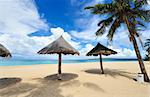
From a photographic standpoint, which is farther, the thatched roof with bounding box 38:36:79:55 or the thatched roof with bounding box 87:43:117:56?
the thatched roof with bounding box 87:43:117:56

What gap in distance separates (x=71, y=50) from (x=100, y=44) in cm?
373

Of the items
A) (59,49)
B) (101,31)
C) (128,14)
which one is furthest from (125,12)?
(59,49)

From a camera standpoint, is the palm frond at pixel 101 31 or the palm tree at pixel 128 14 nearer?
the palm tree at pixel 128 14

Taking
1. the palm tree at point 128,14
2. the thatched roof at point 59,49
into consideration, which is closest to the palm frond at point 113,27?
the palm tree at point 128,14

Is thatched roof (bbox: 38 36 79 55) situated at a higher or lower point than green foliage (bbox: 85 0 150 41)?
lower

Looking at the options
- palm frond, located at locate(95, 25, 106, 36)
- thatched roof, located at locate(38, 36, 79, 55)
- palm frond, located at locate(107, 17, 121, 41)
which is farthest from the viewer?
palm frond, located at locate(95, 25, 106, 36)

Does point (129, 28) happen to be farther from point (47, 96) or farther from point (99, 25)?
point (47, 96)

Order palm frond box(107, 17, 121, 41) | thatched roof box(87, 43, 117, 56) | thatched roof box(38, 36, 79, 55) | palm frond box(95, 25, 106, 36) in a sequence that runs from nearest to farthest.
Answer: thatched roof box(38, 36, 79, 55) < palm frond box(107, 17, 121, 41) < thatched roof box(87, 43, 117, 56) < palm frond box(95, 25, 106, 36)

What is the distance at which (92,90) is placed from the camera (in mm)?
8336

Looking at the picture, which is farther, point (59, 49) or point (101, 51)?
point (101, 51)

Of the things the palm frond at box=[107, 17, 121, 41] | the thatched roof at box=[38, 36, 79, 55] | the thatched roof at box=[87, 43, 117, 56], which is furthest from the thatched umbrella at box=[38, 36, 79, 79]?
the palm frond at box=[107, 17, 121, 41]

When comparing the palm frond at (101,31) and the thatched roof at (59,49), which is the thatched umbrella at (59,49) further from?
the palm frond at (101,31)

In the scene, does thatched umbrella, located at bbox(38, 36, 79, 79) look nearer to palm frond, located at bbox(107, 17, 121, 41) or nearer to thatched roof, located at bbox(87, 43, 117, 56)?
thatched roof, located at bbox(87, 43, 117, 56)

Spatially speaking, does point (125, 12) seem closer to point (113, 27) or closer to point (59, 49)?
point (113, 27)
